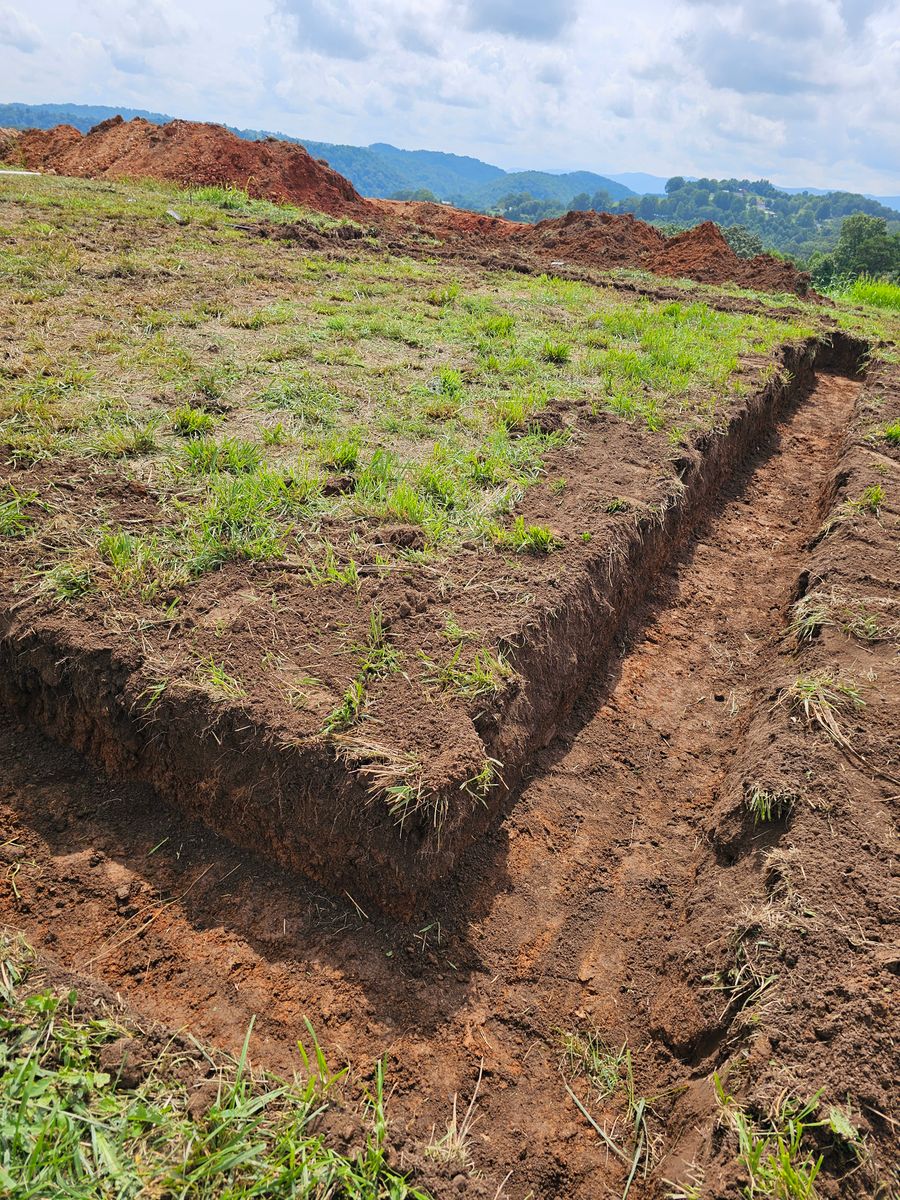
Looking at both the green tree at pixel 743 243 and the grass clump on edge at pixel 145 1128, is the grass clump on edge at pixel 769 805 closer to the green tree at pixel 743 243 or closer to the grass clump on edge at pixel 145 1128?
the grass clump on edge at pixel 145 1128

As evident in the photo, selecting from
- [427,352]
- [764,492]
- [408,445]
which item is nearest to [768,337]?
[764,492]

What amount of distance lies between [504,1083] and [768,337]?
31.3ft

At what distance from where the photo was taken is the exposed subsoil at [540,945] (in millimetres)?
2199

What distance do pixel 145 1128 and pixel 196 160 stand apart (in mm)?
19533

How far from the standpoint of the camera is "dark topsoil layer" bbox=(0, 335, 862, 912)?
269 centimetres

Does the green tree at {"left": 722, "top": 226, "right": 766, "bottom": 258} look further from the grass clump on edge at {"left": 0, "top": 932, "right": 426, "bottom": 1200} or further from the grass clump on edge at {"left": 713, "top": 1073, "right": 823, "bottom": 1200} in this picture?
the grass clump on edge at {"left": 0, "top": 932, "right": 426, "bottom": 1200}

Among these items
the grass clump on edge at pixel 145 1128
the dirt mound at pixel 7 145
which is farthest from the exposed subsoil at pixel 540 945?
the dirt mound at pixel 7 145

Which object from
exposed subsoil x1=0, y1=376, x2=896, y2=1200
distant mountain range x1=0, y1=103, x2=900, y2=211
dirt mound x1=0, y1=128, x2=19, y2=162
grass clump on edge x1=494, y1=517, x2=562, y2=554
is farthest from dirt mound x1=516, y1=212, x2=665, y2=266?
distant mountain range x1=0, y1=103, x2=900, y2=211

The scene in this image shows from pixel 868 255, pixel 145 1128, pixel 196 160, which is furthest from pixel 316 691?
pixel 868 255

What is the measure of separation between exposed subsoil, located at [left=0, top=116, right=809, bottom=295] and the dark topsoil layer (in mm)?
12329

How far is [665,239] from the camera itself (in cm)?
1767

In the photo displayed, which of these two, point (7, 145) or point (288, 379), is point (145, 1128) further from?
point (7, 145)

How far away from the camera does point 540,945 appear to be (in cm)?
280

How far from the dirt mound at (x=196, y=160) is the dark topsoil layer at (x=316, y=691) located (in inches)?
603
